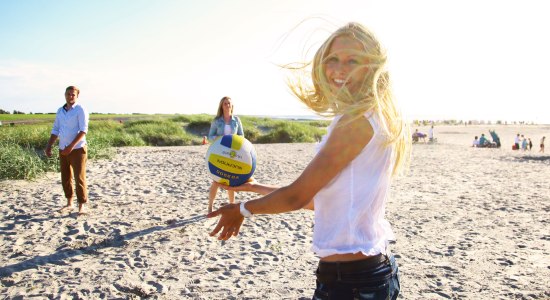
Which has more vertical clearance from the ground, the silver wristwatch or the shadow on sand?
the silver wristwatch

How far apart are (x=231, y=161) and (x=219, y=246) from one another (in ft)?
10.2

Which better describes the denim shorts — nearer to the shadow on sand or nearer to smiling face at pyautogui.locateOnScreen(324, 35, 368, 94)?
smiling face at pyautogui.locateOnScreen(324, 35, 368, 94)

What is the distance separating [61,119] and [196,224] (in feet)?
9.00

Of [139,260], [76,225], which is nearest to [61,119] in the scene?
[76,225]

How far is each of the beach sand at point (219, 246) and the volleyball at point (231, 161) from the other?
6.07 feet

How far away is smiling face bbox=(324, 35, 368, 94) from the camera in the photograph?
1.70m

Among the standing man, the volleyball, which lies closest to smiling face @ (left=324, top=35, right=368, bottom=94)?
the volleyball

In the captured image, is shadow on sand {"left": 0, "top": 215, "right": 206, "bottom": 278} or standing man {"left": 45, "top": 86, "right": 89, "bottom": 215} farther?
standing man {"left": 45, "top": 86, "right": 89, "bottom": 215}

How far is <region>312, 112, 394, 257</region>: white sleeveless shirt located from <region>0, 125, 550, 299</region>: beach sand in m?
2.78

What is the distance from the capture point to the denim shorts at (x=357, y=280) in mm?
1702

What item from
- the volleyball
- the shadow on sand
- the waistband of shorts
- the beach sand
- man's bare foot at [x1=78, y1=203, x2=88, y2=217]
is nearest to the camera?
the waistband of shorts

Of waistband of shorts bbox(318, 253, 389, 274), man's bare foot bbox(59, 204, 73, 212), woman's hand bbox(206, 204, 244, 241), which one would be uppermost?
woman's hand bbox(206, 204, 244, 241)

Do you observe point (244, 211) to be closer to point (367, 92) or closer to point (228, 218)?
point (228, 218)

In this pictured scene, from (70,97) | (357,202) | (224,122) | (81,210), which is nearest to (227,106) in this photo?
(224,122)
